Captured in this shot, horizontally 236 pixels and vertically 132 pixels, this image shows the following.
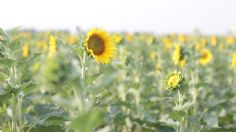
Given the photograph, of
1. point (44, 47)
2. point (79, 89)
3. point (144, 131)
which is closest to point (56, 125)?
point (79, 89)

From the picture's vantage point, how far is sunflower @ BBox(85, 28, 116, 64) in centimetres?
310

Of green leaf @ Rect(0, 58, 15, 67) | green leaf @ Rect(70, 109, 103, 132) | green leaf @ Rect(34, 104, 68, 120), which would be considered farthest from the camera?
green leaf @ Rect(34, 104, 68, 120)

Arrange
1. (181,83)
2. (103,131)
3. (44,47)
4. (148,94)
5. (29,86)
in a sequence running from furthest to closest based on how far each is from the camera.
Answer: (44,47) < (148,94) < (181,83) < (29,86) < (103,131)

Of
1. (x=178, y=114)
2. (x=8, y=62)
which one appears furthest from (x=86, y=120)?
(x=178, y=114)

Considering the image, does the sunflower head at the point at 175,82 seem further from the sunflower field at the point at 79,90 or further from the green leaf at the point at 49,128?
the green leaf at the point at 49,128

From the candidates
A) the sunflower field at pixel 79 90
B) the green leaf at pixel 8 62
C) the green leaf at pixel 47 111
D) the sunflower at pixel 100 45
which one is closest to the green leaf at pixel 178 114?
the sunflower field at pixel 79 90

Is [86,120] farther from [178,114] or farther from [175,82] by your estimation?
[175,82]

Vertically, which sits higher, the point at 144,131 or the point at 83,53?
the point at 83,53

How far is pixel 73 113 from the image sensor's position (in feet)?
6.75

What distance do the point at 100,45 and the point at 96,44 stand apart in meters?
0.04

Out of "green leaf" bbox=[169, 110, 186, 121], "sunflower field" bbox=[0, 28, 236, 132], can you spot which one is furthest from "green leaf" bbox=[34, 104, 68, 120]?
"green leaf" bbox=[169, 110, 186, 121]

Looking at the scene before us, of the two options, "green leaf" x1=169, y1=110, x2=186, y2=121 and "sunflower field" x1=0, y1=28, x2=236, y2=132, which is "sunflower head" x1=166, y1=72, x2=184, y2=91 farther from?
"green leaf" x1=169, y1=110, x2=186, y2=121

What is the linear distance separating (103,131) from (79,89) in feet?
1.24

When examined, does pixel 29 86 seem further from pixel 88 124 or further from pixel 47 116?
pixel 88 124
